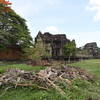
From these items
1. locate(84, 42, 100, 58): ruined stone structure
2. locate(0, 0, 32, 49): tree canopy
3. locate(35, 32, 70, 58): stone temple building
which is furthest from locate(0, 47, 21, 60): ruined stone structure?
locate(84, 42, 100, 58): ruined stone structure

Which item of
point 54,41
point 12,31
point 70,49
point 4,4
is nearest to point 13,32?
point 12,31

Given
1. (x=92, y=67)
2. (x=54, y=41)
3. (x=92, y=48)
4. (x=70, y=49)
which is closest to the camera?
(x=92, y=67)

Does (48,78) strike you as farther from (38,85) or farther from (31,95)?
(31,95)

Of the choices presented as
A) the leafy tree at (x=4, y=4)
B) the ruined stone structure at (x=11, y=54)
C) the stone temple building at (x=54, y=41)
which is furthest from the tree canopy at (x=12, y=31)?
the stone temple building at (x=54, y=41)

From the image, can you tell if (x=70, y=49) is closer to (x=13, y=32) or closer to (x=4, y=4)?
(x=13, y=32)

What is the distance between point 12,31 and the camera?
80.6 ft

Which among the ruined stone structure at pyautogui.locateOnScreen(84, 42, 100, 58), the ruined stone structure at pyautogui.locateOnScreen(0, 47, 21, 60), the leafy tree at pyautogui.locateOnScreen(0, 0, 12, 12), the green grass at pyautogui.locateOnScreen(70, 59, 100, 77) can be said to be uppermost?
the leafy tree at pyautogui.locateOnScreen(0, 0, 12, 12)

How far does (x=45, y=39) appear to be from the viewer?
3488cm

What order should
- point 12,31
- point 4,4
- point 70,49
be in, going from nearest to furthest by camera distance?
1. point 4,4
2. point 12,31
3. point 70,49

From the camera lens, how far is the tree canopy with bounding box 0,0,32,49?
22953mm

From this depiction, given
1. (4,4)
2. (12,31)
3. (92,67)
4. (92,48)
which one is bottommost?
(92,67)

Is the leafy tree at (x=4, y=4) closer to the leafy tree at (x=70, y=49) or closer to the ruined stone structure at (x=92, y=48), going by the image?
the leafy tree at (x=70, y=49)

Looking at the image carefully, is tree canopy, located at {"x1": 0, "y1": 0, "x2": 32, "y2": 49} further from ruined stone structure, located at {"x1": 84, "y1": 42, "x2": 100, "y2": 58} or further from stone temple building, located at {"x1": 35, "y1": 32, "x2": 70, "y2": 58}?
ruined stone structure, located at {"x1": 84, "y1": 42, "x2": 100, "y2": 58}

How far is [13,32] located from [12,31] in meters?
0.19
